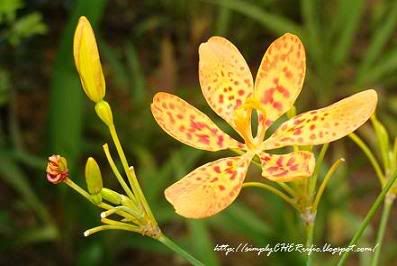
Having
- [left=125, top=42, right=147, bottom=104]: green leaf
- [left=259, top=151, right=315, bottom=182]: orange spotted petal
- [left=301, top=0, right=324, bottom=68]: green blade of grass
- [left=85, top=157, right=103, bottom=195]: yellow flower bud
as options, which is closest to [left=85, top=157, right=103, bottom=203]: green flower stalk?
[left=85, top=157, right=103, bottom=195]: yellow flower bud

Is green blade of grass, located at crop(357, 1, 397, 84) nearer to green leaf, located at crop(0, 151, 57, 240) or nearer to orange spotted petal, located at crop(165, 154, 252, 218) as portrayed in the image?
green leaf, located at crop(0, 151, 57, 240)

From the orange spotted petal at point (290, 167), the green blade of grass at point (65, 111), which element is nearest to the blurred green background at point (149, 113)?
the green blade of grass at point (65, 111)

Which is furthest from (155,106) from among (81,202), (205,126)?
(81,202)

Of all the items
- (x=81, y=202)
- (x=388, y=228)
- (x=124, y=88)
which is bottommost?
(x=388, y=228)

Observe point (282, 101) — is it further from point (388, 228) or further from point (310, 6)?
point (310, 6)

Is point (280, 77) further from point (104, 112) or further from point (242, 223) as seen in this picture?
point (242, 223)

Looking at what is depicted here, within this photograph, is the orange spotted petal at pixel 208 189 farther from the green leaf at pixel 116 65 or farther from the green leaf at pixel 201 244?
the green leaf at pixel 116 65

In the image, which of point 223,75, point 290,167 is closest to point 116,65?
point 223,75
